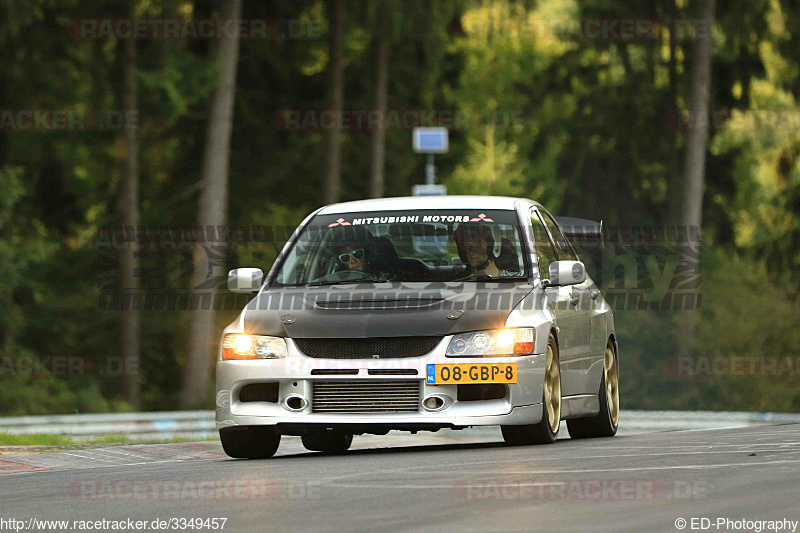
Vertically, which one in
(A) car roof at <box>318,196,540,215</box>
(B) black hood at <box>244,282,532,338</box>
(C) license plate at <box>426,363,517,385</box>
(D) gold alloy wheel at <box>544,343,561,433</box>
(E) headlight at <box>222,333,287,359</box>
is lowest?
(D) gold alloy wheel at <box>544,343,561,433</box>

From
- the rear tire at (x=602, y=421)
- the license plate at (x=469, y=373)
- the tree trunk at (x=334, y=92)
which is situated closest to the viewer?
the license plate at (x=469, y=373)

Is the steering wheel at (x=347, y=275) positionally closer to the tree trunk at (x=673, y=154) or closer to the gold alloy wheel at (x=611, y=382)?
the gold alloy wheel at (x=611, y=382)

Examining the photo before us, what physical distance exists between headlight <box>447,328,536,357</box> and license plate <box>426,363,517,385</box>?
0.28 ft

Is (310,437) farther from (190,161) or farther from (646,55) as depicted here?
(646,55)

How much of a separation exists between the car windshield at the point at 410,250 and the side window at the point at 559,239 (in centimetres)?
108

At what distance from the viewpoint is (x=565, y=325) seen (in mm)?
12930

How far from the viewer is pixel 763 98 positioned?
52906mm

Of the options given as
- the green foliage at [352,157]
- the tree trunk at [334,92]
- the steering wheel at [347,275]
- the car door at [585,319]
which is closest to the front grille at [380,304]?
the steering wheel at [347,275]

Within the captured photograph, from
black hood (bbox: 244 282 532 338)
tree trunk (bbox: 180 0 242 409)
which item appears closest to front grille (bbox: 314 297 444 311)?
black hood (bbox: 244 282 532 338)

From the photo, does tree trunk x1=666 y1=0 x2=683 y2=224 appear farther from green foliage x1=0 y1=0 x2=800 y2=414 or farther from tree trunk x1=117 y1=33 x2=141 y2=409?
tree trunk x1=117 y1=33 x2=141 y2=409

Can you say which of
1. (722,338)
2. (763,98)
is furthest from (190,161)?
(763,98)

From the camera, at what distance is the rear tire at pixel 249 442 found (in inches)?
489

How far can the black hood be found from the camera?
38.6ft

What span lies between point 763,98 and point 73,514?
46.7 m
